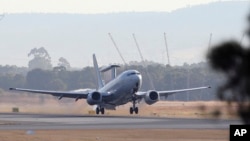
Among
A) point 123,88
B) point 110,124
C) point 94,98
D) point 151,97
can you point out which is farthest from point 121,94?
point 110,124

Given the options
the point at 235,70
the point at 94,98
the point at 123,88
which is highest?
the point at 123,88

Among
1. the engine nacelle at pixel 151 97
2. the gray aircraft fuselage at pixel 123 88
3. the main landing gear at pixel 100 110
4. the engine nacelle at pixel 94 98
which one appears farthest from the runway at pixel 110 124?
the main landing gear at pixel 100 110

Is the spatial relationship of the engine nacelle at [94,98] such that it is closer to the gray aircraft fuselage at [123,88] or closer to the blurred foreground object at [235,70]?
the gray aircraft fuselage at [123,88]

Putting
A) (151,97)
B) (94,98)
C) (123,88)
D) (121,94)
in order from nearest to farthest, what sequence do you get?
(123,88) → (121,94) → (94,98) → (151,97)

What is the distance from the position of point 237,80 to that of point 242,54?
1.83ft

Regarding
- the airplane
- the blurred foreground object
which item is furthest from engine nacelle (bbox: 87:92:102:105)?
the blurred foreground object

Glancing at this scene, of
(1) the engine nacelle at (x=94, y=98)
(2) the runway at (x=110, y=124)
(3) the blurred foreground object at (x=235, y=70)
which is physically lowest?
(3) the blurred foreground object at (x=235, y=70)

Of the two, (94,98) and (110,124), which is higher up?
(94,98)

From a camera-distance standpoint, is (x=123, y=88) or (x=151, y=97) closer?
(x=123, y=88)

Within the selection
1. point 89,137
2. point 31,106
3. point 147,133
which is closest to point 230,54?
point 89,137

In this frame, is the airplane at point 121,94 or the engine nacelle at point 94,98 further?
the engine nacelle at point 94,98

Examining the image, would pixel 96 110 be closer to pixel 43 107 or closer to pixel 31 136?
pixel 43 107

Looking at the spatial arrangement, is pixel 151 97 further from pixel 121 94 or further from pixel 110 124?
pixel 110 124

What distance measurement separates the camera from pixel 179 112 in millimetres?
114438
